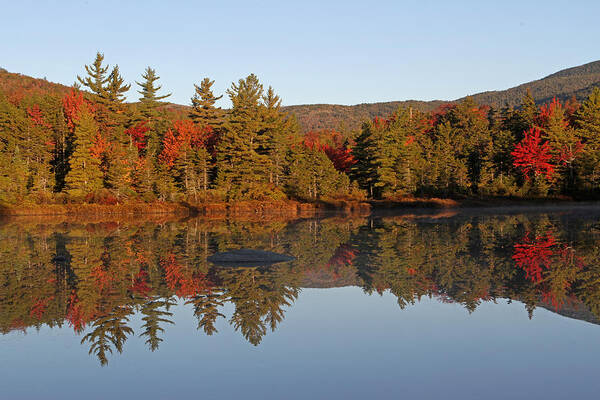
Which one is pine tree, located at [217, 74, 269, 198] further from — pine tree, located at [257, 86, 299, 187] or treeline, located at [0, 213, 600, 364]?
treeline, located at [0, 213, 600, 364]

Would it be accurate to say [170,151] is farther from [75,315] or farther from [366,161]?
[75,315]

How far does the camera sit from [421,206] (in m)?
56.2

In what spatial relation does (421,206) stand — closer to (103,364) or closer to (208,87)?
(208,87)

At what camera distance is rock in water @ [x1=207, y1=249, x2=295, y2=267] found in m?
17.3

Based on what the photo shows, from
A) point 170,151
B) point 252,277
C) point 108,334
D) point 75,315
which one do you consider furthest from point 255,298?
point 170,151

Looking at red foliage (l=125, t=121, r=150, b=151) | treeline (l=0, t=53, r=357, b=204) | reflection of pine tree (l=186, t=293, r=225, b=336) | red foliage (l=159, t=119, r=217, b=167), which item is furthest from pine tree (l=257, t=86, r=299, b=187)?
reflection of pine tree (l=186, t=293, r=225, b=336)

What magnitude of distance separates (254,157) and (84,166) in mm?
18550

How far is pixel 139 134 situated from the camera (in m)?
66.4

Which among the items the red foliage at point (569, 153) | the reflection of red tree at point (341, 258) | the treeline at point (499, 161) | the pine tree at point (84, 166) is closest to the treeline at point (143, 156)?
the pine tree at point (84, 166)

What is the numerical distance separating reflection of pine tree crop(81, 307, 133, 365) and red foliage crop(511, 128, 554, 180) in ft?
192

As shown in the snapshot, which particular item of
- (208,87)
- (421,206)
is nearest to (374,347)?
(421,206)

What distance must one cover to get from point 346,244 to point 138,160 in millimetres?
40701

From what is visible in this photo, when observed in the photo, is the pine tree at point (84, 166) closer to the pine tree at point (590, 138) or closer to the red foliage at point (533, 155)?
the red foliage at point (533, 155)

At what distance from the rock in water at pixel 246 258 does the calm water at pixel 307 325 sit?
2.14 ft
